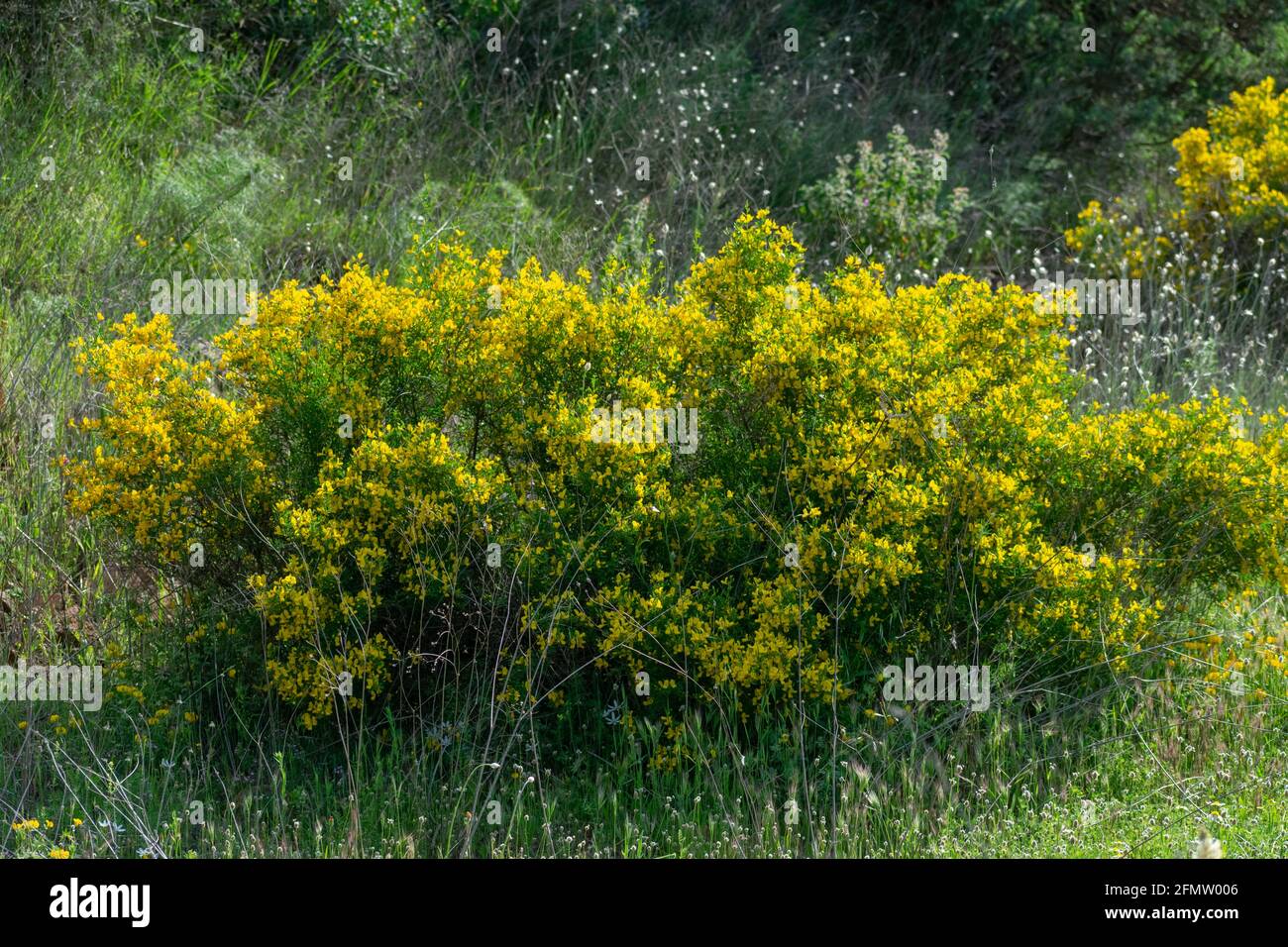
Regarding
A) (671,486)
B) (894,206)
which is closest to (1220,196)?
(894,206)

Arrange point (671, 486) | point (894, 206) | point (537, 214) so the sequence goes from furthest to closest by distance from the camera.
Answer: point (894, 206) → point (537, 214) → point (671, 486)

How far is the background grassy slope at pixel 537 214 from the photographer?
12.2ft

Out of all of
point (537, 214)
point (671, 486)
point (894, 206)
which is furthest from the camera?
point (894, 206)

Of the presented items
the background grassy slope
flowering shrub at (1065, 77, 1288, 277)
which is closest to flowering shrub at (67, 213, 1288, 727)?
the background grassy slope

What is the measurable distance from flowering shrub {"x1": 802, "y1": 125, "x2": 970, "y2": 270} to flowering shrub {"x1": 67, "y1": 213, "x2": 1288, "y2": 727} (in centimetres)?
356

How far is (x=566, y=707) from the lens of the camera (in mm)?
4008

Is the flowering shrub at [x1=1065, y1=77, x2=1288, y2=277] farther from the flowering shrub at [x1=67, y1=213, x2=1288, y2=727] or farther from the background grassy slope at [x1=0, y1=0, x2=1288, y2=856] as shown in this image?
the flowering shrub at [x1=67, y1=213, x2=1288, y2=727]

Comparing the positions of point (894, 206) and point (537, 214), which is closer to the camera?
point (537, 214)

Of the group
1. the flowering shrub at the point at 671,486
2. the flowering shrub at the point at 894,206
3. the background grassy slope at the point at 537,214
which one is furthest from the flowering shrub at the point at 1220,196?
the flowering shrub at the point at 671,486

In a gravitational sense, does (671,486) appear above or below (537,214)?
below

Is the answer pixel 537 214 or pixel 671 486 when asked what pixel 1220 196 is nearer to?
pixel 537 214

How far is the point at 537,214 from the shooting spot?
7.52 meters

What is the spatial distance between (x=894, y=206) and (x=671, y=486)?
13.7ft

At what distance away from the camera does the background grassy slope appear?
3709 millimetres
